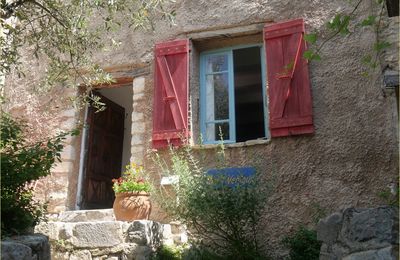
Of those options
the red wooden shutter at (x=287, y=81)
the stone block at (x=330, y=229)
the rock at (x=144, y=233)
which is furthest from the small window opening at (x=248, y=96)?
the stone block at (x=330, y=229)

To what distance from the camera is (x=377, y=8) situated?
5.09 metres

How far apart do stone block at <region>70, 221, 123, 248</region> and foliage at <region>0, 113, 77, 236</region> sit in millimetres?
1104

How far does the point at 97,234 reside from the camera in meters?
4.31

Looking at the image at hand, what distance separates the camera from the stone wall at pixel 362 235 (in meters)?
2.29

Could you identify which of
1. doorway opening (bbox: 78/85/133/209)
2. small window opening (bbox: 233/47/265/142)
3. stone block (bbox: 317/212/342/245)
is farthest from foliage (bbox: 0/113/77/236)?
small window opening (bbox: 233/47/265/142)

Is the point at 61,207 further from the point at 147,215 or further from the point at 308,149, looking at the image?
the point at 308,149

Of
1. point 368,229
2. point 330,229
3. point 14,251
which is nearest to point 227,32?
point 330,229

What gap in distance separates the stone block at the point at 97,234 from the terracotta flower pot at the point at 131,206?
292mm

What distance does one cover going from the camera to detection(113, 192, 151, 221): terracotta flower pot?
15.0ft

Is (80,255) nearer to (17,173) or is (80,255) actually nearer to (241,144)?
(17,173)

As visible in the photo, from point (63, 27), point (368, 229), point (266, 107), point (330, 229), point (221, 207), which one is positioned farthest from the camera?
point (266, 107)

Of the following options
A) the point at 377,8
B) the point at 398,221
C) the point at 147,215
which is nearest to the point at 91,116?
the point at 147,215

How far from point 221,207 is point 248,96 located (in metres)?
3.28

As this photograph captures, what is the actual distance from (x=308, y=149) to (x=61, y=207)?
10.5 ft
